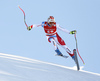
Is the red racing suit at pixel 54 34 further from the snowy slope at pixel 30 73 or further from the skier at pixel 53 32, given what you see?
the snowy slope at pixel 30 73

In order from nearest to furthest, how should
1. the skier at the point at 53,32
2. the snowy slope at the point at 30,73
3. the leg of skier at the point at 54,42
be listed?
the snowy slope at the point at 30,73
the skier at the point at 53,32
the leg of skier at the point at 54,42

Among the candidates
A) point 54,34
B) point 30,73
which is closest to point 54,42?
point 54,34

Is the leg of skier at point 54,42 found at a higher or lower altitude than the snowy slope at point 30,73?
higher

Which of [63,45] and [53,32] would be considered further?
[63,45]

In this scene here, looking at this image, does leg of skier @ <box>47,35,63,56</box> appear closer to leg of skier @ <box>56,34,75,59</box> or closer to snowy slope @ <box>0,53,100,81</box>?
leg of skier @ <box>56,34,75,59</box>

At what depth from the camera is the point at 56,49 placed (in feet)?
16.2

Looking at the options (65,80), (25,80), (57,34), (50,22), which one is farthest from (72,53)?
(25,80)

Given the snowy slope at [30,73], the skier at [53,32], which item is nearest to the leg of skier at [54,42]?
the skier at [53,32]

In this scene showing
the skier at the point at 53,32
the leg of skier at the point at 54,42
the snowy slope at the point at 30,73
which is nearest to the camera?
the snowy slope at the point at 30,73

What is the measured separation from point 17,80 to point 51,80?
590 millimetres

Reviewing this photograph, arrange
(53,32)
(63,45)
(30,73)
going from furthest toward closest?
(63,45), (53,32), (30,73)

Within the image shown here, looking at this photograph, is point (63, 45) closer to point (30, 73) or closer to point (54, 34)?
point (54, 34)

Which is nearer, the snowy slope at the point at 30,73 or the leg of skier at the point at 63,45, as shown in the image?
the snowy slope at the point at 30,73

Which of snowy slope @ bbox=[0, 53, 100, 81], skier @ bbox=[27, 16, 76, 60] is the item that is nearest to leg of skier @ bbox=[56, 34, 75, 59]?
skier @ bbox=[27, 16, 76, 60]
